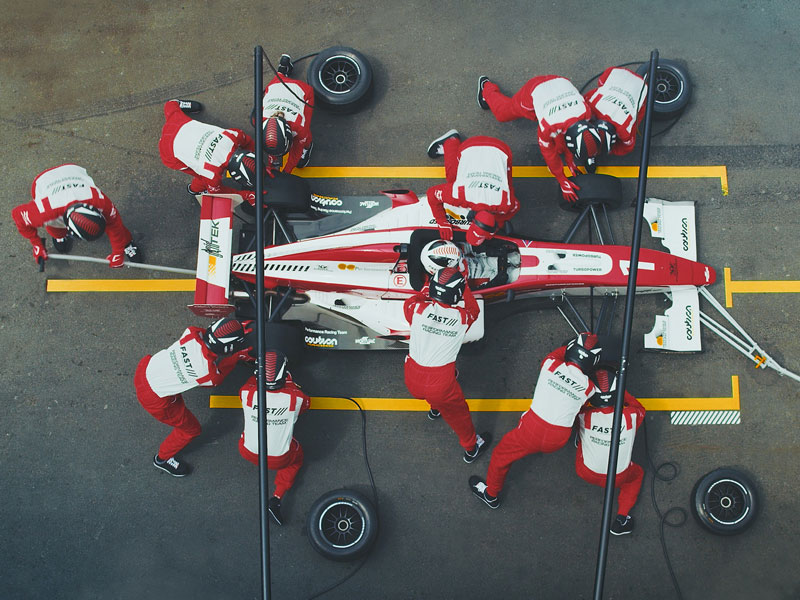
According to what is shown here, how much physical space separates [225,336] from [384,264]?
161 centimetres

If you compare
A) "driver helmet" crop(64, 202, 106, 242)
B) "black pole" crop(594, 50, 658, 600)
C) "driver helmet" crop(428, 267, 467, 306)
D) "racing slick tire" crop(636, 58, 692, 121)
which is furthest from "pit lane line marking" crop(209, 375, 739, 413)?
"black pole" crop(594, 50, 658, 600)

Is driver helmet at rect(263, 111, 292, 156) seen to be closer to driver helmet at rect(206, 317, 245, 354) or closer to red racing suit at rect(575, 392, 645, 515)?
driver helmet at rect(206, 317, 245, 354)

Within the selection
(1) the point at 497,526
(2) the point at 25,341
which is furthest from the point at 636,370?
(2) the point at 25,341

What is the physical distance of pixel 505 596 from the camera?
6098mm

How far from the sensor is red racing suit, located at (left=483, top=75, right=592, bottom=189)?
5844 millimetres

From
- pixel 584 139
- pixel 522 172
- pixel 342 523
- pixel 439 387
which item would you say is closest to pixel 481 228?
pixel 584 139

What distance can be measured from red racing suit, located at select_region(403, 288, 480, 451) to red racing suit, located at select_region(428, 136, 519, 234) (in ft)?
2.76

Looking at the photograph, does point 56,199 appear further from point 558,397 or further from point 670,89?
point 670,89

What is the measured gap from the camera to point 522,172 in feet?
22.0

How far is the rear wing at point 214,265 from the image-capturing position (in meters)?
5.77

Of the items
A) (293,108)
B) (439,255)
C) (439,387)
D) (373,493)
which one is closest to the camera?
(439,255)

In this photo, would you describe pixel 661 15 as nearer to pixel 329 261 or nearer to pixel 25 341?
pixel 329 261

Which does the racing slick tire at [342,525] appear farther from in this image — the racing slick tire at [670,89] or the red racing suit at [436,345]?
the racing slick tire at [670,89]

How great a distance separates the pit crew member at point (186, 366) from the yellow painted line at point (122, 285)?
43.0 inches
